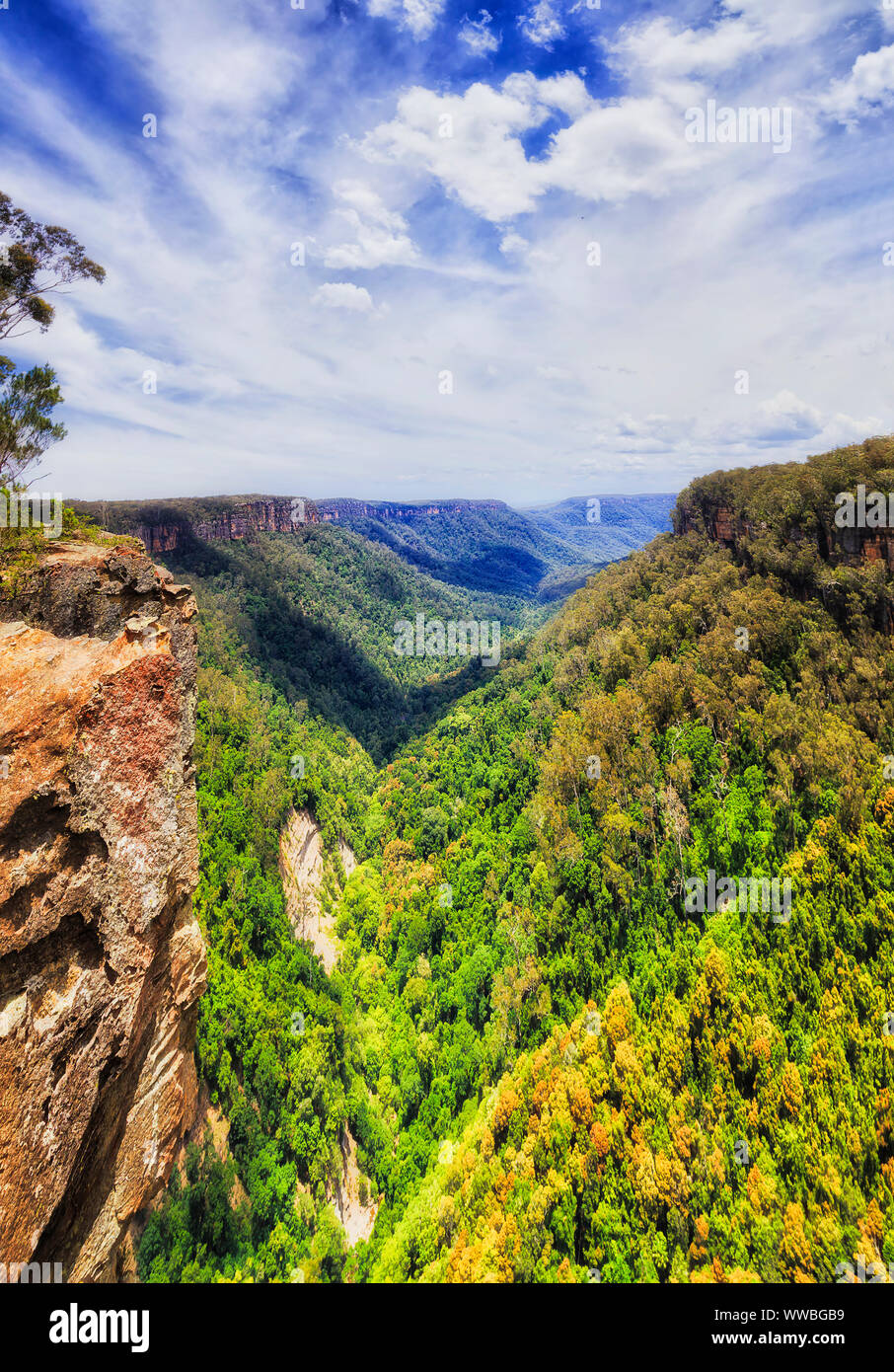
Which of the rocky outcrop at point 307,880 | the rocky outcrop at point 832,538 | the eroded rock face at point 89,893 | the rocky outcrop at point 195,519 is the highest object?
the rocky outcrop at point 195,519

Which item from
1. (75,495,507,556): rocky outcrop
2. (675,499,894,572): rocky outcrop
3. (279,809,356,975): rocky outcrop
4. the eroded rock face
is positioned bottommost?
(279,809,356,975): rocky outcrop

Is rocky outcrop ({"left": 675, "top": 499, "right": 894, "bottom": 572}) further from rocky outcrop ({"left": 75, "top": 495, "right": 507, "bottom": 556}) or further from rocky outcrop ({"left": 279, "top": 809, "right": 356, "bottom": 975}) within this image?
rocky outcrop ({"left": 75, "top": 495, "right": 507, "bottom": 556})

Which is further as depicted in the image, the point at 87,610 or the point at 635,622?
the point at 635,622

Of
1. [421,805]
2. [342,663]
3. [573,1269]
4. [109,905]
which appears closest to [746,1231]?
[573,1269]

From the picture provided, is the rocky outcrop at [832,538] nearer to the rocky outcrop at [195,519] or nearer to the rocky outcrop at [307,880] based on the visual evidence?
the rocky outcrop at [307,880]

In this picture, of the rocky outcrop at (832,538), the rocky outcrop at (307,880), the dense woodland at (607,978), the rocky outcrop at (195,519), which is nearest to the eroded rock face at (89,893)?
the dense woodland at (607,978)

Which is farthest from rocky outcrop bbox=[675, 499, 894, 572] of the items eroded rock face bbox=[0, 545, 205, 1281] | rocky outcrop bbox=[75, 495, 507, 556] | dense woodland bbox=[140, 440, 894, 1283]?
rocky outcrop bbox=[75, 495, 507, 556]
